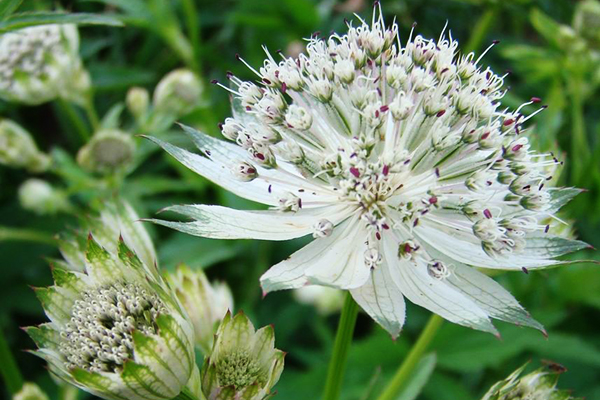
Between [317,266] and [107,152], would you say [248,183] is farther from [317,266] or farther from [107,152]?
[107,152]

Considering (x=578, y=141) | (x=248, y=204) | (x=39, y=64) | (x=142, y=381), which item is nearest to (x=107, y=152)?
(x=39, y=64)

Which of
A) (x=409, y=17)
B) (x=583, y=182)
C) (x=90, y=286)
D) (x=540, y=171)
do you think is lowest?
(x=90, y=286)

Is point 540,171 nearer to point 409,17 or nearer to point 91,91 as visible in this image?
point 91,91

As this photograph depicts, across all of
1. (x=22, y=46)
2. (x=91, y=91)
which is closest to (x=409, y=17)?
(x=91, y=91)

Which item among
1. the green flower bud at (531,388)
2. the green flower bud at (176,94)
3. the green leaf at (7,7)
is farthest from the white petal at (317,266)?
the green flower bud at (176,94)

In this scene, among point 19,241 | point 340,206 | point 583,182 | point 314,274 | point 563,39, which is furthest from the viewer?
point 19,241

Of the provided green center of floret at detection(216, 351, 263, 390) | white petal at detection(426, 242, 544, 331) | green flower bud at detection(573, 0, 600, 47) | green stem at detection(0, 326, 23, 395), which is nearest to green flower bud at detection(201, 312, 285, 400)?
green center of floret at detection(216, 351, 263, 390)
